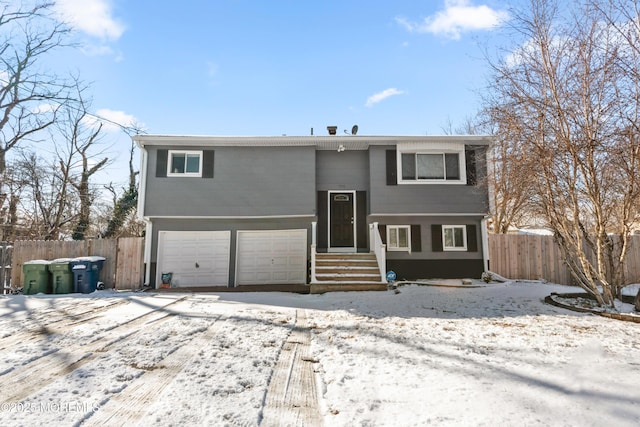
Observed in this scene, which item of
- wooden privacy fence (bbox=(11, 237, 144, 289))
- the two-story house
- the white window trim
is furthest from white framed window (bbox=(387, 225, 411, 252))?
wooden privacy fence (bbox=(11, 237, 144, 289))

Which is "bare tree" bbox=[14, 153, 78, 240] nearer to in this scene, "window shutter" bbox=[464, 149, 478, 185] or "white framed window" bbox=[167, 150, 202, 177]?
"white framed window" bbox=[167, 150, 202, 177]

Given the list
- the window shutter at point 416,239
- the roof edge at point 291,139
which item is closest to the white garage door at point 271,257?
the roof edge at point 291,139

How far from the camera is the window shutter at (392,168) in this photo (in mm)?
10766

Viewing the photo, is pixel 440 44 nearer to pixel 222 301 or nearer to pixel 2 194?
pixel 222 301

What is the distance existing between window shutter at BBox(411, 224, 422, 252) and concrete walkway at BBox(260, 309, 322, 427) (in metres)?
7.40

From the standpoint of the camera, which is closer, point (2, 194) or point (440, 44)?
point (440, 44)

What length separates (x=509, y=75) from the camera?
6734 mm

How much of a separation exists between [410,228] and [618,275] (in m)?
5.38

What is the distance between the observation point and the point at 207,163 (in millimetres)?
10930

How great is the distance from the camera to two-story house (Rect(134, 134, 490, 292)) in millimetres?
10680

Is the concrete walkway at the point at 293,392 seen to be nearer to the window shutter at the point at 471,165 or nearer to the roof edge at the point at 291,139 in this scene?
the roof edge at the point at 291,139

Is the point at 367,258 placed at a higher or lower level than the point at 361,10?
lower

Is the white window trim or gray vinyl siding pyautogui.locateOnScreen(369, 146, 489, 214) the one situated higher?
the white window trim

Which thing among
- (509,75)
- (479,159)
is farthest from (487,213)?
(509,75)
